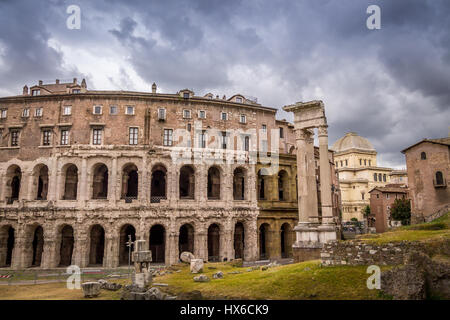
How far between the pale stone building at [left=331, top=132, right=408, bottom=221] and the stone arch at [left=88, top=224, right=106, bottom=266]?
188ft

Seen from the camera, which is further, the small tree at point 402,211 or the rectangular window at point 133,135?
the small tree at point 402,211

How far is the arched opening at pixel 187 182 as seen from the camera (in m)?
37.4

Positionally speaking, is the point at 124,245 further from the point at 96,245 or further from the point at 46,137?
the point at 46,137

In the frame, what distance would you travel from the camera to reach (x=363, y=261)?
14797 mm

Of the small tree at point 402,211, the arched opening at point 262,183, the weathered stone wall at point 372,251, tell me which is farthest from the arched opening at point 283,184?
the weathered stone wall at point 372,251

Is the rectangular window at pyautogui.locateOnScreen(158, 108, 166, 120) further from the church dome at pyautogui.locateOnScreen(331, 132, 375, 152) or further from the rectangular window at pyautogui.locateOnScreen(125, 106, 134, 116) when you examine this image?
the church dome at pyautogui.locateOnScreen(331, 132, 375, 152)

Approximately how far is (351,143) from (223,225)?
58.9m

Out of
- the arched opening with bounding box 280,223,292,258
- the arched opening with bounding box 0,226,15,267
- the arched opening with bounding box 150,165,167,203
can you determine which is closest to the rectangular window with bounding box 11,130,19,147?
the arched opening with bounding box 0,226,15,267

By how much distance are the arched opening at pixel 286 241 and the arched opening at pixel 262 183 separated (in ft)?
14.3

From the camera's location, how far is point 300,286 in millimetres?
14508

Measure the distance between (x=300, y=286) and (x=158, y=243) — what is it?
82.8 ft

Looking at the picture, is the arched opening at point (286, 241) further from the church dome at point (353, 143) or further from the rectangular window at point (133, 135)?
the church dome at point (353, 143)
